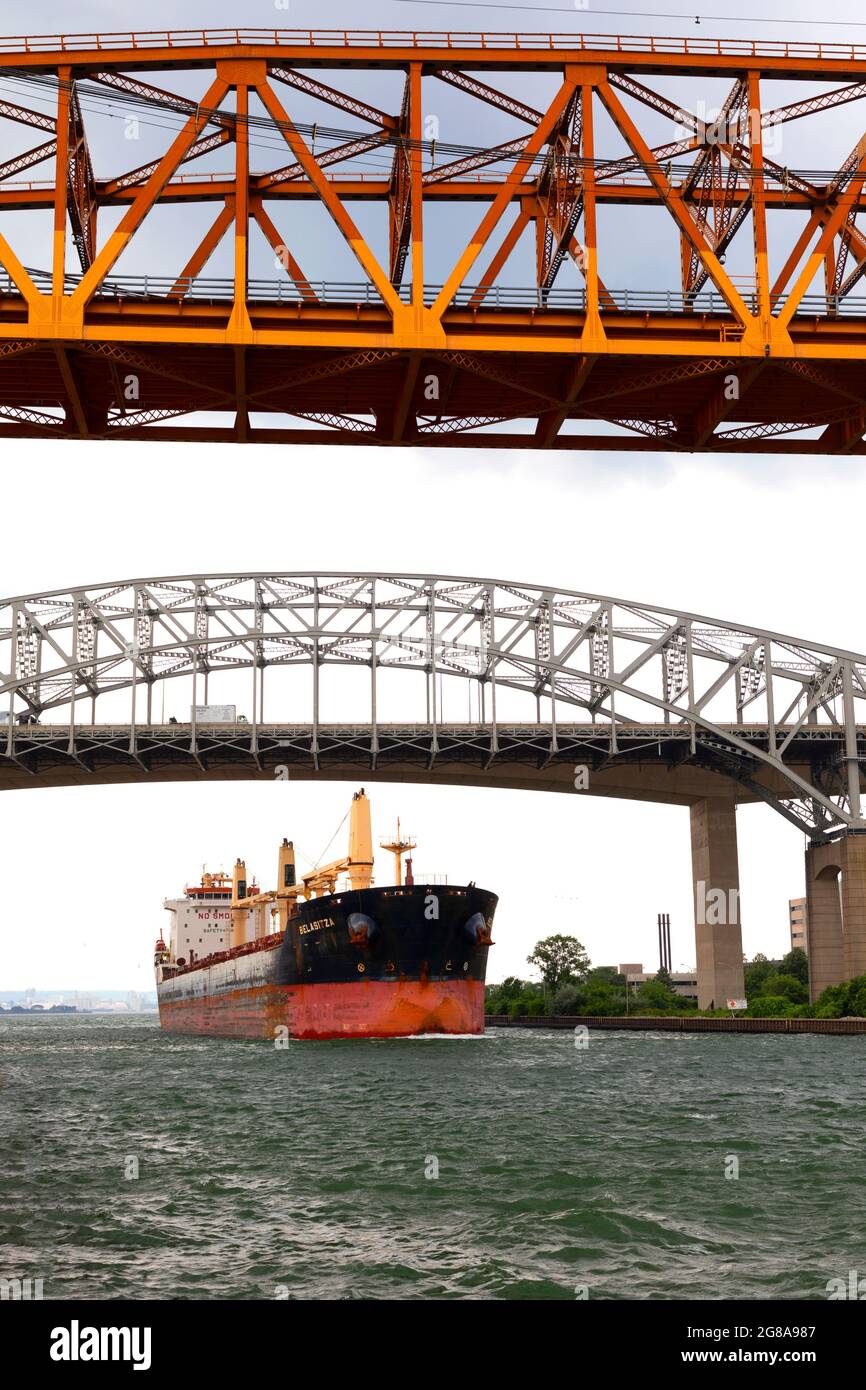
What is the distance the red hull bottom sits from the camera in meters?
59.1

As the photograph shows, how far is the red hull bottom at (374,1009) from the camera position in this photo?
59.1m

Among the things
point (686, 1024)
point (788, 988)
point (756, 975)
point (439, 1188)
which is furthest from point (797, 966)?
point (439, 1188)

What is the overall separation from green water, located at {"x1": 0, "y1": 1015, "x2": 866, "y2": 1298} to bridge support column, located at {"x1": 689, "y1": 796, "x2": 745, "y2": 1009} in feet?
150

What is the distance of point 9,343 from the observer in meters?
13.6

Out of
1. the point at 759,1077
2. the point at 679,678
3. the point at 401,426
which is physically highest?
the point at 679,678

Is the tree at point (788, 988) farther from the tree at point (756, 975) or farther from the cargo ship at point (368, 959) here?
the cargo ship at point (368, 959)

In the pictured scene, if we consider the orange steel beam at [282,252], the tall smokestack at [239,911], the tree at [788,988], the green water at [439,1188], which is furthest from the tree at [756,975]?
the orange steel beam at [282,252]

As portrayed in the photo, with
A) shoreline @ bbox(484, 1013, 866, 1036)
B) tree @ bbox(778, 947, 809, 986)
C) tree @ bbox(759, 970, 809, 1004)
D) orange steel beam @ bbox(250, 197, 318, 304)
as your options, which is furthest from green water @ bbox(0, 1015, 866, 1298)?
tree @ bbox(778, 947, 809, 986)

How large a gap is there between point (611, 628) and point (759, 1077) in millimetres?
47395

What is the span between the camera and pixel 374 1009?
5925cm

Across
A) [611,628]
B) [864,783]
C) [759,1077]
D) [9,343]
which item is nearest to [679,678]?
[611,628]

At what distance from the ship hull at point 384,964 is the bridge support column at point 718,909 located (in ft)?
83.8
